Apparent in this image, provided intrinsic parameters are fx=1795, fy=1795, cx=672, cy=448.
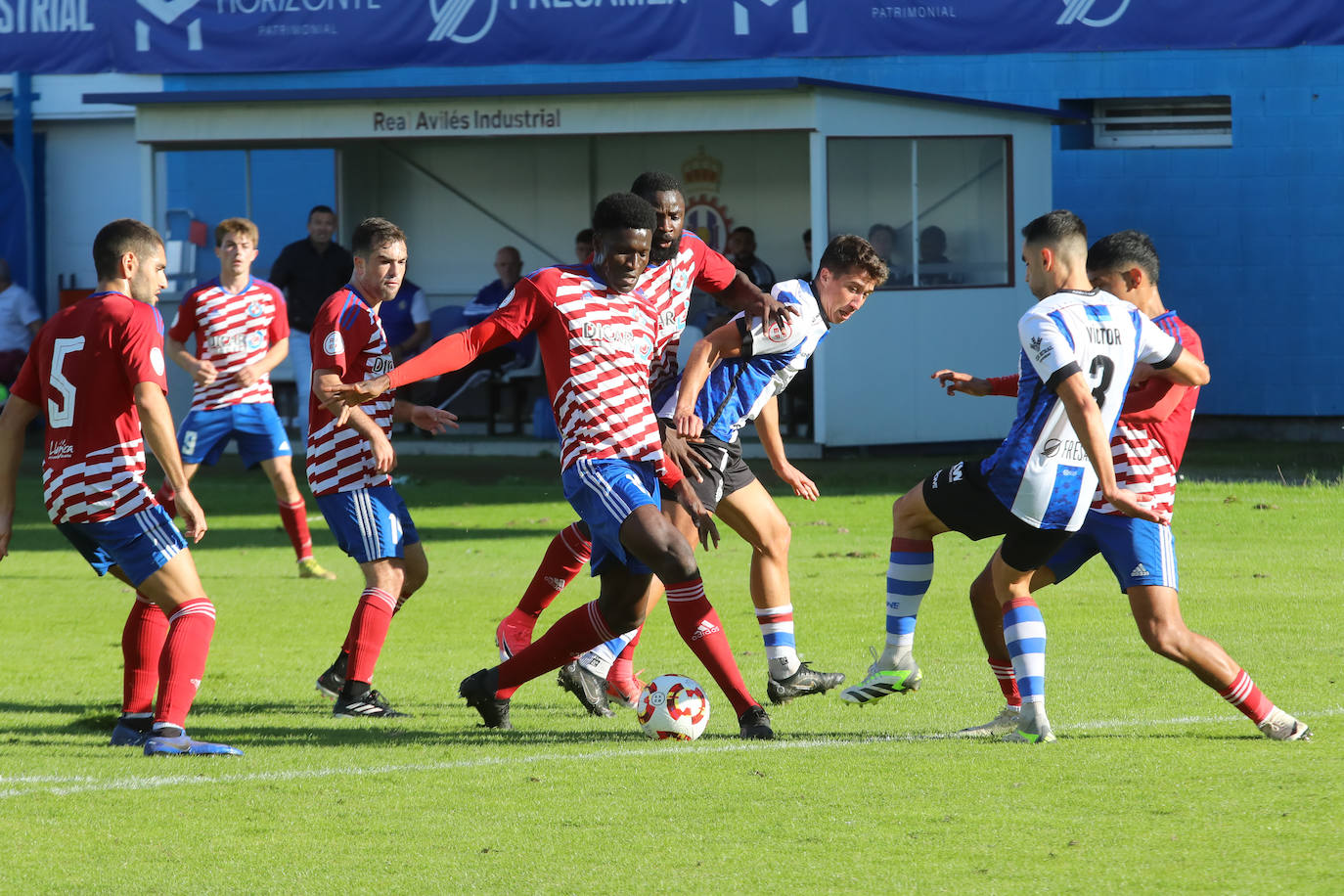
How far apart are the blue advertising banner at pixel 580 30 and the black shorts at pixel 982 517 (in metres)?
10.7

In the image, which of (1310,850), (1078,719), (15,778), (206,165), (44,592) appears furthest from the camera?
(206,165)

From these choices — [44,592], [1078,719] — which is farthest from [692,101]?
[1078,719]

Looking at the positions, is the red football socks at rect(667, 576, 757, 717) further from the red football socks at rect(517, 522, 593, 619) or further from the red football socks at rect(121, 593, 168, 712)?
the red football socks at rect(121, 593, 168, 712)

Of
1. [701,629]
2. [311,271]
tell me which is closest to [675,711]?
[701,629]

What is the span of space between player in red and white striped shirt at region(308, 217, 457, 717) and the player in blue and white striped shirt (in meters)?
2.31

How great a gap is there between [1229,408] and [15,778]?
16084mm

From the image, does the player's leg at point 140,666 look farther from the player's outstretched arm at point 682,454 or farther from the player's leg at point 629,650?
the player's outstretched arm at point 682,454

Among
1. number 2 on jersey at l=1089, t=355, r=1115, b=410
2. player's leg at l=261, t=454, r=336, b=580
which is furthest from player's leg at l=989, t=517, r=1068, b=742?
player's leg at l=261, t=454, r=336, b=580

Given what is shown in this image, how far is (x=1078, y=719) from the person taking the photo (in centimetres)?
672

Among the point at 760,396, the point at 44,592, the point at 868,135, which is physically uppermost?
the point at 868,135

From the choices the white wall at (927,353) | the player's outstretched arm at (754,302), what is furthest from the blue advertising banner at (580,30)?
the player's outstretched arm at (754,302)

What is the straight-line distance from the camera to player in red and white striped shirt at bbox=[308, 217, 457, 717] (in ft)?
23.7

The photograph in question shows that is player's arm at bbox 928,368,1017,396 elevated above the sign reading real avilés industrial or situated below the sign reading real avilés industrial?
below

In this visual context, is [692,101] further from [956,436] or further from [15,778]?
[15,778]
